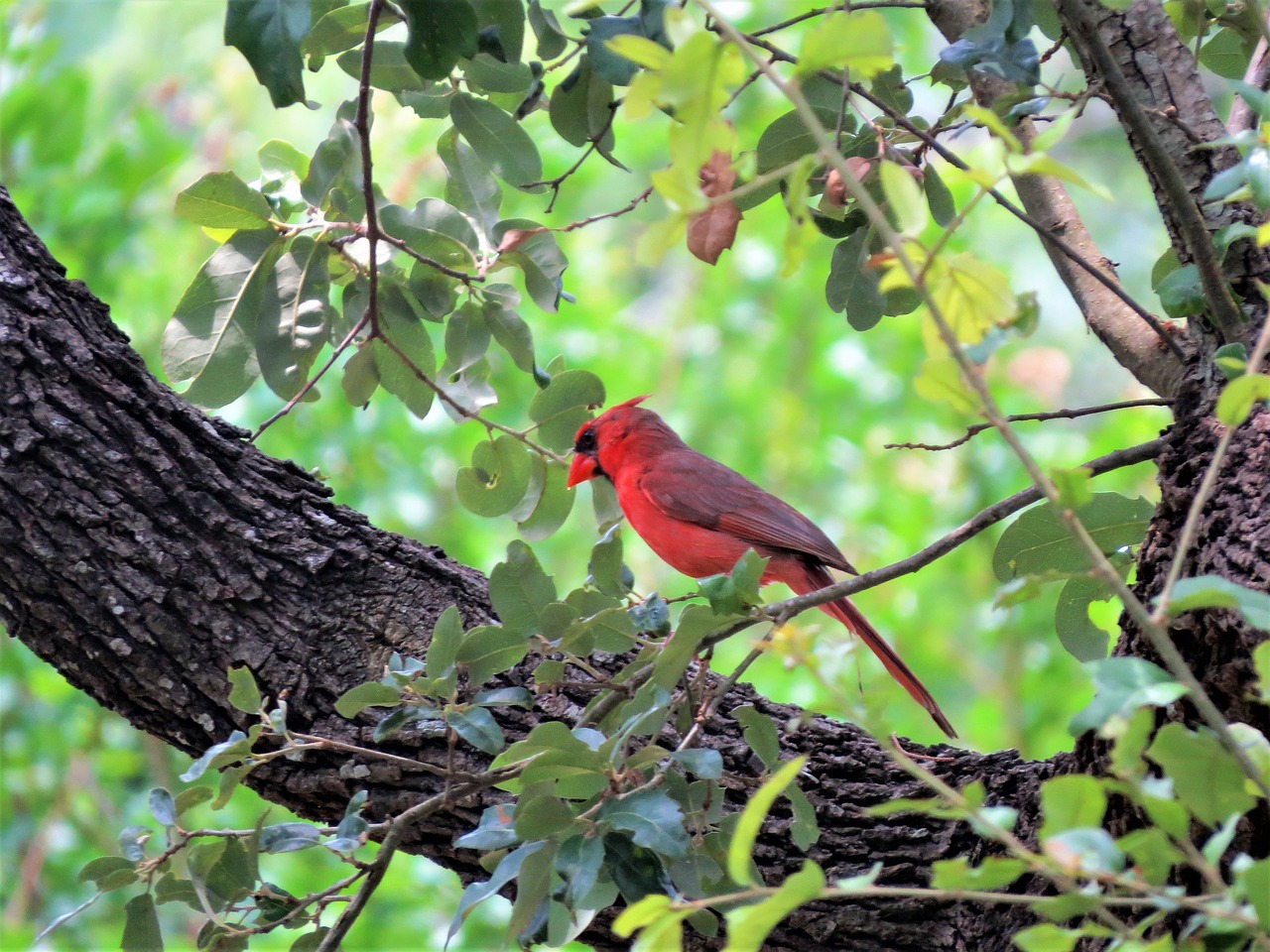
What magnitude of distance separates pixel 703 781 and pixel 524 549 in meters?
0.41

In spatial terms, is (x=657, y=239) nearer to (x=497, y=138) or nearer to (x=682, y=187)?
(x=682, y=187)

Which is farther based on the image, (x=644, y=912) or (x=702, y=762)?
(x=702, y=762)

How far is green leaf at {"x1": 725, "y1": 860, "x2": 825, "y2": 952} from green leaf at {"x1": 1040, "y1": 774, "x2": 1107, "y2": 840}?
0.59 ft

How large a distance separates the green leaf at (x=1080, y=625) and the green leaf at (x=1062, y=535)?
6 centimetres

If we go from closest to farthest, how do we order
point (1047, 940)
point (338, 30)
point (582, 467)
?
1. point (1047, 940)
2. point (338, 30)
3. point (582, 467)

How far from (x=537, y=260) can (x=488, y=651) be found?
0.72 metres

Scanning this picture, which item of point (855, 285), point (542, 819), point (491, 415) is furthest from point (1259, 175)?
point (491, 415)

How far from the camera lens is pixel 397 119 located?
20.5 feet

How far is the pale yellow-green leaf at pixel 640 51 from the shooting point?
3.26 ft

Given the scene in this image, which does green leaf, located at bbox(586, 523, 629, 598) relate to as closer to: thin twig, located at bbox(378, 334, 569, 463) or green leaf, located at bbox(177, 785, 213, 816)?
thin twig, located at bbox(378, 334, 569, 463)

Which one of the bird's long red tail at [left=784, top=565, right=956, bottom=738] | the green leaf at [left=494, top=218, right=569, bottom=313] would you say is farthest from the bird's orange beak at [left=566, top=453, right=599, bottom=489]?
the green leaf at [left=494, top=218, right=569, bottom=313]

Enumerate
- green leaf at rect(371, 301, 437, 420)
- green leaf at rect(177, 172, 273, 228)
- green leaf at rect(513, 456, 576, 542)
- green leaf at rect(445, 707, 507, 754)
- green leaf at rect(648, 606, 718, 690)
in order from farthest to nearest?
1. green leaf at rect(513, 456, 576, 542)
2. green leaf at rect(371, 301, 437, 420)
3. green leaf at rect(177, 172, 273, 228)
4. green leaf at rect(445, 707, 507, 754)
5. green leaf at rect(648, 606, 718, 690)

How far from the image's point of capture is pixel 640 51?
40.7 inches

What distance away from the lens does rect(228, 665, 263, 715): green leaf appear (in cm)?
181
